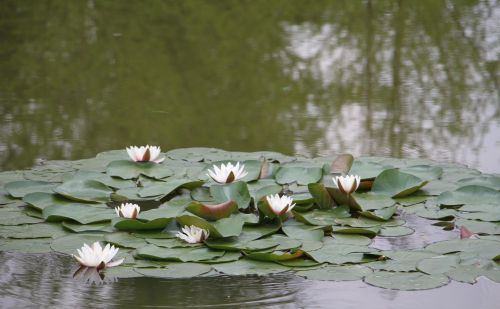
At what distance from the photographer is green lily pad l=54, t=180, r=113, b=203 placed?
2943 millimetres

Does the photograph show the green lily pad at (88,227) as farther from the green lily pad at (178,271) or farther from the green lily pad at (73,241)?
the green lily pad at (178,271)

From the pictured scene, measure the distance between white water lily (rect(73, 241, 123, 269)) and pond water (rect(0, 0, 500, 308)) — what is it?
6 centimetres

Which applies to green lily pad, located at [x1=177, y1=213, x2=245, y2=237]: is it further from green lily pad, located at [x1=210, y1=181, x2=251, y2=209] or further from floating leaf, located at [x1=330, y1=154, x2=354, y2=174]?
floating leaf, located at [x1=330, y1=154, x2=354, y2=174]

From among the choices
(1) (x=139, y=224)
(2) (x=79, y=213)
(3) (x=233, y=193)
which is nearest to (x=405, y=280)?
(3) (x=233, y=193)

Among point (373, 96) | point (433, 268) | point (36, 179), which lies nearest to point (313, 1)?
point (373, 96)

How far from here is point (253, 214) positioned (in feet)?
9.20

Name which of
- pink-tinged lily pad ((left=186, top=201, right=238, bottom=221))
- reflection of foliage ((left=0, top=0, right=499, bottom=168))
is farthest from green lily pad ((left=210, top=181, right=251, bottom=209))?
reflection of foliage ((left=0, top=0, right=499, bottom=168))

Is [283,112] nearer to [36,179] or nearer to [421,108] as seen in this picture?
[421,108]

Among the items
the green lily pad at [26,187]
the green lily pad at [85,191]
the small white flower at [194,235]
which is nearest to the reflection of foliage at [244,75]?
the green lily pad at [26,187]

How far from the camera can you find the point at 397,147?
370cm

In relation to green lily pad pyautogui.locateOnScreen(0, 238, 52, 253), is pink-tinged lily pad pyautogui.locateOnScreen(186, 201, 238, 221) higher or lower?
higher

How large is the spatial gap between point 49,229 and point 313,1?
4.56 m

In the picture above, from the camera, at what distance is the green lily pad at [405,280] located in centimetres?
233

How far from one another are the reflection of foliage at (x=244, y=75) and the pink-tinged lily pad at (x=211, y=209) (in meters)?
0.99
